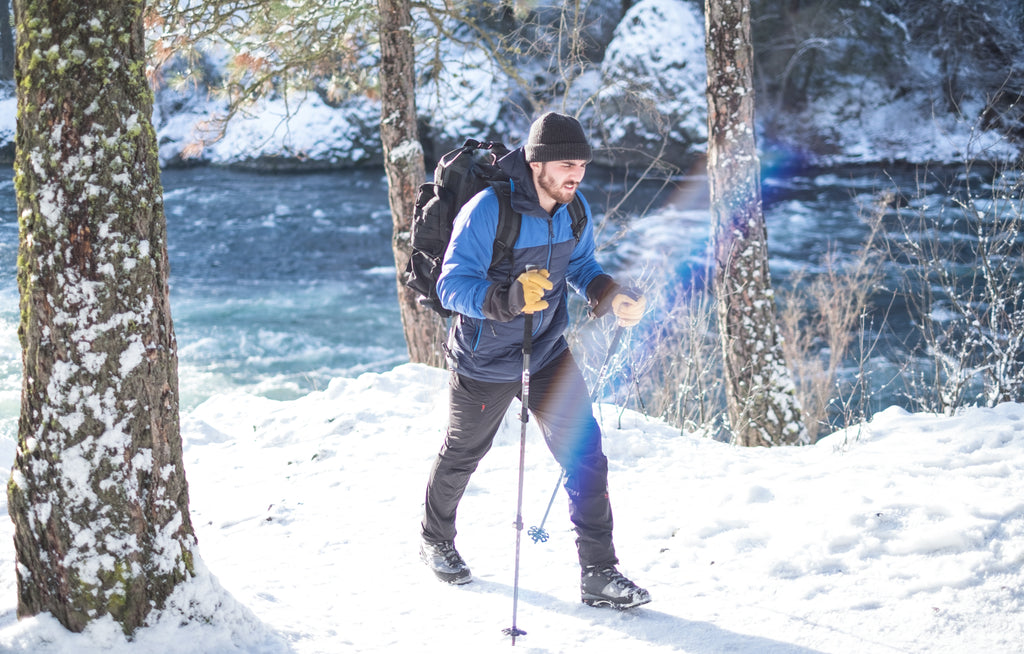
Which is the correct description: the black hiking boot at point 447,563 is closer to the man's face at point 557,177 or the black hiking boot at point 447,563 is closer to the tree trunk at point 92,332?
the tree trunk at point 92,332

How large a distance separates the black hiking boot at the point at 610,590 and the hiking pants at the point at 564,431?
0.14ft

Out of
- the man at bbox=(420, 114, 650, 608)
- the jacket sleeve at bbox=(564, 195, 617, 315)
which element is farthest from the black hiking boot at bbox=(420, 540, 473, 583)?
the jacket sleeve at bbox=(564, 195, 617, 315)

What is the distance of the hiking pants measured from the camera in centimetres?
317

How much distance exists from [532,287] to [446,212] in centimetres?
57

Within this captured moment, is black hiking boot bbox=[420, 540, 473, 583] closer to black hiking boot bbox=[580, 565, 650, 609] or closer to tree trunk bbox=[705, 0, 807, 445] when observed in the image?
black hiking boot bbox=[580, 565, 650, 609]

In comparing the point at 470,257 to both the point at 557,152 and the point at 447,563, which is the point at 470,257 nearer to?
the point at 557,152

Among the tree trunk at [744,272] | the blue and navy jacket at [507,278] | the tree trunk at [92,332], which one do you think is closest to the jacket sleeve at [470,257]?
the blue and navy jacket at [507,278]

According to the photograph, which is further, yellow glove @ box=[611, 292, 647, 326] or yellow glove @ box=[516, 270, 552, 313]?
yellow glove @ box=[611, 292, 647, 326]

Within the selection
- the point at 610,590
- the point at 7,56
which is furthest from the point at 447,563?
the point at 7,56

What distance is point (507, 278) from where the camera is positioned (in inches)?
120

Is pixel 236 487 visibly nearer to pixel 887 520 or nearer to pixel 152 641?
pixel 152 641

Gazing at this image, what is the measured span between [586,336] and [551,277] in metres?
7.16

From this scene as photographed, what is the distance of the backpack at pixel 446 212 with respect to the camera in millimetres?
3041

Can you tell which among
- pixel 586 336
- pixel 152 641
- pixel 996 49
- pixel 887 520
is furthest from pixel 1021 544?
pixel 996 49
